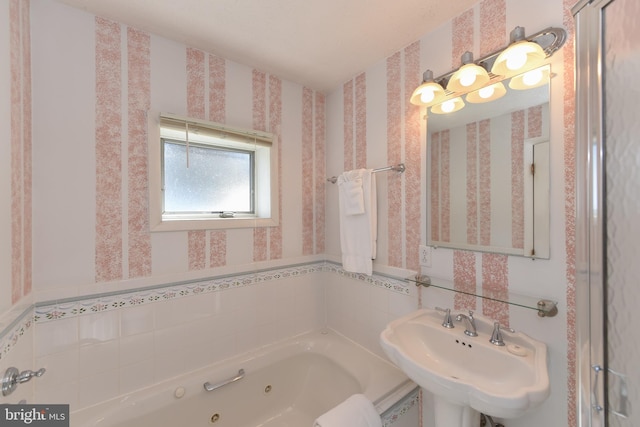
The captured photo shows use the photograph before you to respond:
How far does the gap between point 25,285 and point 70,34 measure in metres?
1.12

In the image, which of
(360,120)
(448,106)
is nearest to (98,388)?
(360,120)

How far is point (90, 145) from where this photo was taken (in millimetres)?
1208

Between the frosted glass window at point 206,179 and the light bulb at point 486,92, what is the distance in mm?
1397

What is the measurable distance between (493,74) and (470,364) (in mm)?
1278

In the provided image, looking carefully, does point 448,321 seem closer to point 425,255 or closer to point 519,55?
point 425,255

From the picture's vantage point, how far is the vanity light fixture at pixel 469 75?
43.7 inches

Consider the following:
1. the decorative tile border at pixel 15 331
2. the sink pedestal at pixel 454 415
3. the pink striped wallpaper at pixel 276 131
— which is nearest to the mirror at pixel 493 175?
the sink pedestal at pixel 454 415

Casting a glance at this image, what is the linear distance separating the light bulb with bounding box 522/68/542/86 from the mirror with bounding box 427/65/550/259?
0.07ft

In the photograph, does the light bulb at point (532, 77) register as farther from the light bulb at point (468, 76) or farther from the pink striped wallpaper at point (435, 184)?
the pink striped wallpaper at point (435, 184)

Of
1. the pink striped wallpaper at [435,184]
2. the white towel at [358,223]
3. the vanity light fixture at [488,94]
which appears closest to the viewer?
the vanity light fixture at [488,94]

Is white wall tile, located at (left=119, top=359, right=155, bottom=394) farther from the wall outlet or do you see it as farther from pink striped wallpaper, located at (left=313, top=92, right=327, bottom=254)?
the wall outlet

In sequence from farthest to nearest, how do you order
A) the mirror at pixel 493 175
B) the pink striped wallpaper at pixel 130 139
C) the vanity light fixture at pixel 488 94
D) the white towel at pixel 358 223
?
the white towel at pixel 358 223, the pink striped wallpaper at pixel 130 139, the vanity light fixture at pixel 488 94, the mirror at pixel 493 175

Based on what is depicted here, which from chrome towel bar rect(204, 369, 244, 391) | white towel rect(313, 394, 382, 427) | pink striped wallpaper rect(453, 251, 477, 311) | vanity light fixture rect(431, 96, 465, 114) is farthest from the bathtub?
vanity light fixture rect(431, 96, 465, 114)

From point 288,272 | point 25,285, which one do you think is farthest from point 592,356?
point 25,285
